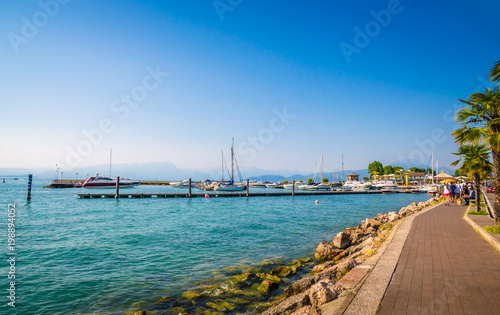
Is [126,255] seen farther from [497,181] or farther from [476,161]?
[476,161]

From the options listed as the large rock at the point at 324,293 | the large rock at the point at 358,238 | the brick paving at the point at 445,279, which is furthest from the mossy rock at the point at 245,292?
the large rock at the point at 358,238

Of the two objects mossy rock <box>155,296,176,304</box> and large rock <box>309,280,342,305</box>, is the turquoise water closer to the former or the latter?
mossy rock <box>155,296,176,304</box>

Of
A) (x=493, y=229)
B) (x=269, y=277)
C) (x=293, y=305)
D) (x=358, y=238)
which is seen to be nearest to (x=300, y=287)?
(x=293, y=305)

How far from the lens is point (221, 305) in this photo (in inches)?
322

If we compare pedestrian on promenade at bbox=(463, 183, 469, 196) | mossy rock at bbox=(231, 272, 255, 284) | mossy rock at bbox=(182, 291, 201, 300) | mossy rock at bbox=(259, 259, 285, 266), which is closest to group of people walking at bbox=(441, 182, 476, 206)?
pedestrian on promenade at bbox=(463, 183, 469, 196)

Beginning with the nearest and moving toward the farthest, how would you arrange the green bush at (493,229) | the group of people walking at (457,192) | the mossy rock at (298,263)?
the green bush at (493,229)
the mossy rock at (298,263)
the group of people walking at (457,192)

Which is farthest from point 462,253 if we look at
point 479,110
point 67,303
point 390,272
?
point 67,303

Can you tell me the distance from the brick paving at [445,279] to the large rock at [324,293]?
3.22ft

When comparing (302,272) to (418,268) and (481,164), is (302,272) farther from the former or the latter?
(481,164)

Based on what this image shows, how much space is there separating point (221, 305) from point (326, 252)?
6.71 metres

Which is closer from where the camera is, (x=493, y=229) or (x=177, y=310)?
(x=177, y=310)

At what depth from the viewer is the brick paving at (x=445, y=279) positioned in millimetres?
4805

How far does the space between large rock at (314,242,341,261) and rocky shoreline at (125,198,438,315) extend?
768mm

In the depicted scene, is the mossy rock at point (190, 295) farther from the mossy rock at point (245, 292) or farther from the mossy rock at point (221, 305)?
the mossy rock at point (245, 292)
